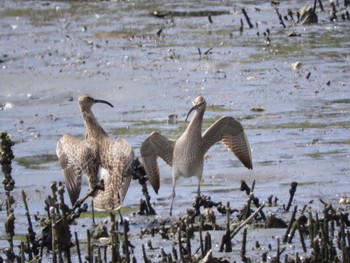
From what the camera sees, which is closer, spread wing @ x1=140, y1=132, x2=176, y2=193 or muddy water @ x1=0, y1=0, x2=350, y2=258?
spread wing @ x1=140, y1=132, x2=176, y2=193

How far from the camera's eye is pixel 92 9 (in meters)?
25.2

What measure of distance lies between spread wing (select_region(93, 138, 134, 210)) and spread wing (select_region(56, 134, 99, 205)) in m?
0.12

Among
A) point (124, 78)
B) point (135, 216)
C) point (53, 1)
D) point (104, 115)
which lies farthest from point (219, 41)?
point (135, 216)

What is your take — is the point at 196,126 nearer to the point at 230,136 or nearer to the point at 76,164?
the point at 230,136

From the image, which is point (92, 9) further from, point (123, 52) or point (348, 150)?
point (348, 150)

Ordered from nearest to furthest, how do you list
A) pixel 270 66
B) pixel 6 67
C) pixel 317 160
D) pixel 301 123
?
pixel 317 160, pixel 301 123, pixel 270 66, pixel 6 67

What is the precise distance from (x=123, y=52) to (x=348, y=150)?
7734 millimetres

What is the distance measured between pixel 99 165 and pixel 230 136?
171 cm

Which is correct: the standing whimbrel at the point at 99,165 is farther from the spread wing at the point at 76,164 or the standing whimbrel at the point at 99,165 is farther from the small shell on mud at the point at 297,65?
the small shell on mud at the point at 297,65

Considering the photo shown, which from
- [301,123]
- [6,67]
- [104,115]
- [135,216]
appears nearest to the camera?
[135,216]

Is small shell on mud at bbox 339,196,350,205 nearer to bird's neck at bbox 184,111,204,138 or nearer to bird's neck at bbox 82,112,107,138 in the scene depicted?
bird's neck at bbox 184,111,204,138

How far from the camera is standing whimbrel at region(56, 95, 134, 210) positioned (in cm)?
1045

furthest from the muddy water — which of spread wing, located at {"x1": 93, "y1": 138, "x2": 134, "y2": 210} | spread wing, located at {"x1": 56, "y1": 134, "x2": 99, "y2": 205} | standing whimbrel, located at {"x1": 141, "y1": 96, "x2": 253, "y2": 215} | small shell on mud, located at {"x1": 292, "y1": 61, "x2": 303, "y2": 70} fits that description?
spread wing, located at {"x1": 56, "y1": 134, "x2": 99, "y2": 205}

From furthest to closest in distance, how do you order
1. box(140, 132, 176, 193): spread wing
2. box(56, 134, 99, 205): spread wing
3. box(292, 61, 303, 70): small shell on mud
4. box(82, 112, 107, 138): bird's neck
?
box(292, 61, 303, 70): small shell on mud < box(140, 132, 176, 193): spread wing < box(82, 112, 107, 138): bird's neck < box(56, 134, 99, 205): spread wing
